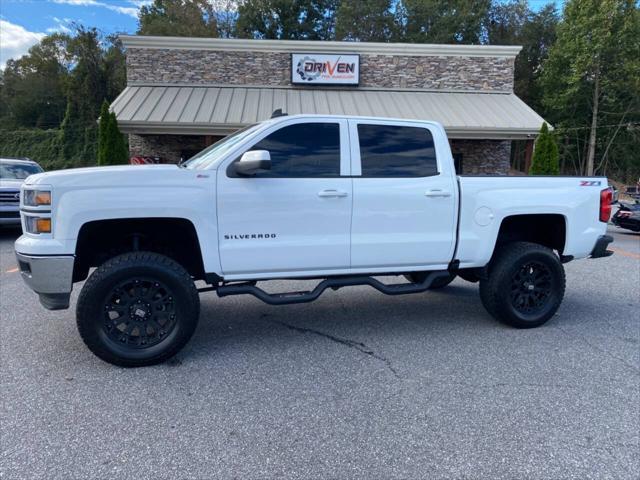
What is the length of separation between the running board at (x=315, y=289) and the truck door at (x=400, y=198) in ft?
0.46

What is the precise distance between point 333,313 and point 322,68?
14873 mm

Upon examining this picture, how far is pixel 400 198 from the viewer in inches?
171

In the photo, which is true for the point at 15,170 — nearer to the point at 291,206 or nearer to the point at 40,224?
the point at 40,224

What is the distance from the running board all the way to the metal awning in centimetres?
1198

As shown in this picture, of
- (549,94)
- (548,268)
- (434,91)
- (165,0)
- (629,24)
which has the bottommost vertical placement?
(548,268)

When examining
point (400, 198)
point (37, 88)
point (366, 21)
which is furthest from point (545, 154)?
point (37, 88)

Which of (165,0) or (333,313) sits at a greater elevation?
(165,0)

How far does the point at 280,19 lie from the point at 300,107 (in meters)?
25.8

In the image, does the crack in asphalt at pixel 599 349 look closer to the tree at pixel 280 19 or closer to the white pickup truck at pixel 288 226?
the white pickup truck at pixel 288 226

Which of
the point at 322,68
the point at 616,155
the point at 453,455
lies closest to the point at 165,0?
the point at 322,68

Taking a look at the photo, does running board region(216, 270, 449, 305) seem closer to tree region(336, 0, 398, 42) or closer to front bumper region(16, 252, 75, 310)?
front bumper region(16, 252, 75, 310)

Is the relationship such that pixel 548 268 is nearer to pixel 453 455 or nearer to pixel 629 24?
pixel 453 455

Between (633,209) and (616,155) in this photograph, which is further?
(616,155)

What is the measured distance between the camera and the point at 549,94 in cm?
3556
